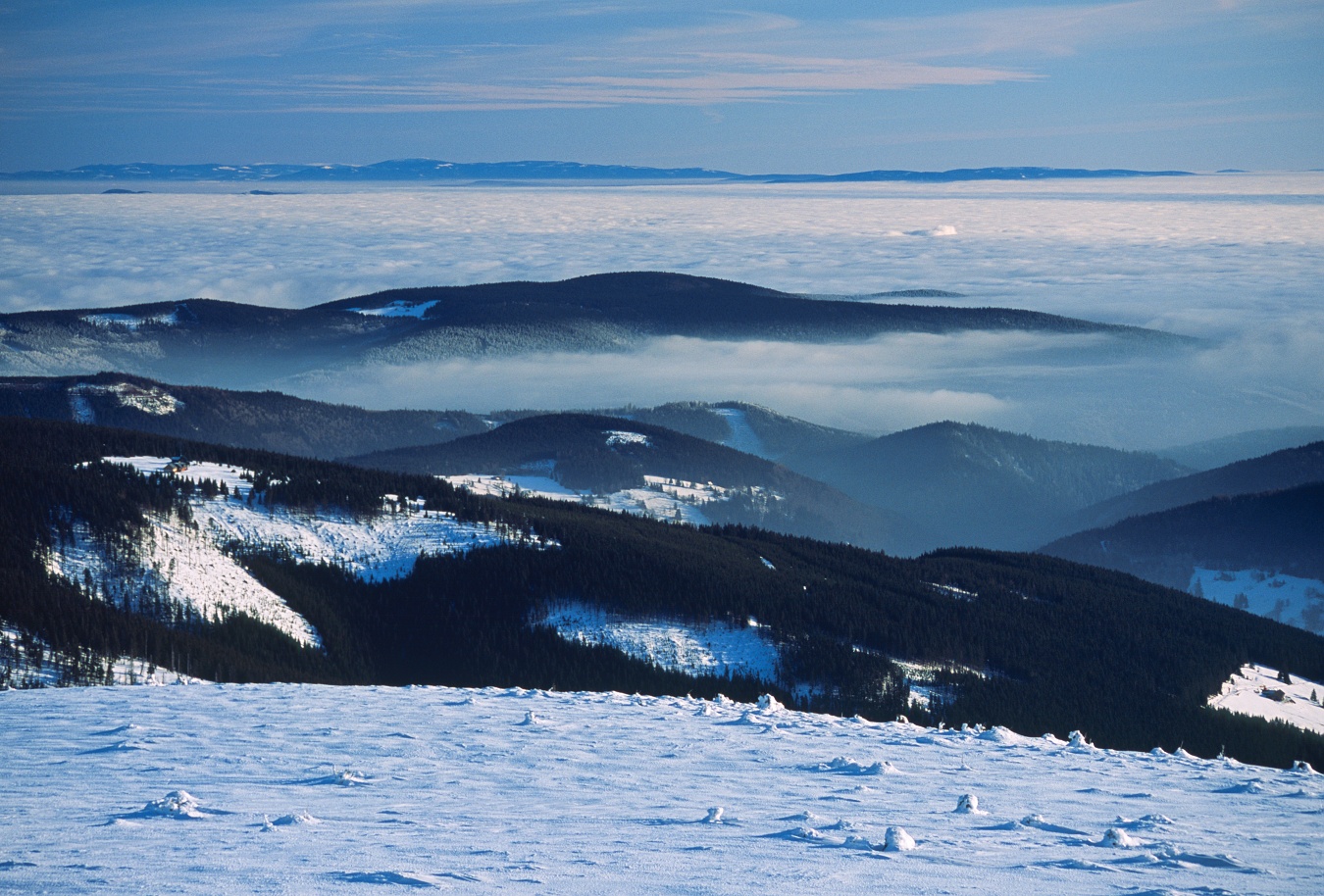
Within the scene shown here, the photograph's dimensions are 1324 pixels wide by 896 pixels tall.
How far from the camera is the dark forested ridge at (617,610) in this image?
77.6 meters

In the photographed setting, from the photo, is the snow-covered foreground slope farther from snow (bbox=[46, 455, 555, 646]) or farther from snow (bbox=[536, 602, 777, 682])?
snow (bbox=[536, 602, 777, 682])

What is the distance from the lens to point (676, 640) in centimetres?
8919

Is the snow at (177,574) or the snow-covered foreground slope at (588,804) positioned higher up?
the snow-covered foreground slope at (588,804)

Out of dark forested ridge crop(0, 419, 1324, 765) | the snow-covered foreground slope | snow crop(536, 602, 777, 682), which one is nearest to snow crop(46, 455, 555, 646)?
dark forested ridge crop(0, 419, 1324, 765)

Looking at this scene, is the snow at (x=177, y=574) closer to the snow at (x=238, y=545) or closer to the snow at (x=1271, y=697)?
the snow at (x=238, y=545)

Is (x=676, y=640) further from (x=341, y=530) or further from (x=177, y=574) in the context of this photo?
(x=177, y=574)

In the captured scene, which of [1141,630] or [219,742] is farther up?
[219,742]

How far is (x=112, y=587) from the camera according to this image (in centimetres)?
7494

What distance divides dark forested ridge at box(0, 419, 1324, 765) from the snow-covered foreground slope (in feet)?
108

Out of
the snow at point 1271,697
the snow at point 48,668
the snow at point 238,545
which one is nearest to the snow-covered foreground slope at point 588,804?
the snow at point 48,668

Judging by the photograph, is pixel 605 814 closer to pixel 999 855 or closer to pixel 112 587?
pixel 999 855

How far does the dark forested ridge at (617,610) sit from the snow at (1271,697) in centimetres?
155

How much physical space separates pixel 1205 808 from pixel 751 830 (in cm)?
1261

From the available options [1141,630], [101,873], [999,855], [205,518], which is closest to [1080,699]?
[1141,630]
